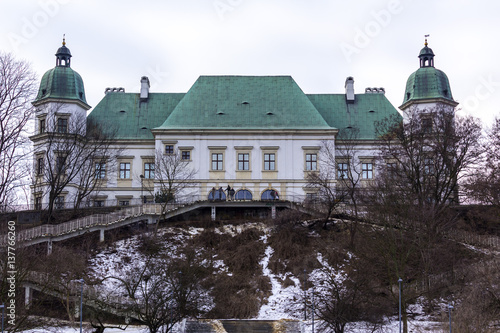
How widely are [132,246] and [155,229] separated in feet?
6.85

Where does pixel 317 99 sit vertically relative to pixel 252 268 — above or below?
above

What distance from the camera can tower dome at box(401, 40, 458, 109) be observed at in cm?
6600

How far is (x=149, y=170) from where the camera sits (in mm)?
67188

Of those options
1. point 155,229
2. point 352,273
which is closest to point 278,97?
point 155,229

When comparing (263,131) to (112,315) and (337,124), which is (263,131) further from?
(112,315)

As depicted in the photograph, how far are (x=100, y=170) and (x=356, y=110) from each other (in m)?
23.1

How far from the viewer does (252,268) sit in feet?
164

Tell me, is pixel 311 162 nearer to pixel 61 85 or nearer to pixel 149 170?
pixel 149 170

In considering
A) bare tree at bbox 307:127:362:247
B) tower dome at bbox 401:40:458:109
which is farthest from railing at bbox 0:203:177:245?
tower dome at bbox 401:40:458:109

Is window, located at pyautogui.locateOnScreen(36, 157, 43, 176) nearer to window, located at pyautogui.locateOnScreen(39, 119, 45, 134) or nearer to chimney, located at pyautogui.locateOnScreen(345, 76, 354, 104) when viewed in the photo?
window, located at pyautogui.locateOnScreen(39, 119, 45, 134)

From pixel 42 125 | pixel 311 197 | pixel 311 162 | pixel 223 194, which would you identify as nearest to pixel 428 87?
pixel 311 162

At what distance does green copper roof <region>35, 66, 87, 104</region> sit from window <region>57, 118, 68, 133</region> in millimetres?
1909

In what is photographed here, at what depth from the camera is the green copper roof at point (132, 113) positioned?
68469 millimetres

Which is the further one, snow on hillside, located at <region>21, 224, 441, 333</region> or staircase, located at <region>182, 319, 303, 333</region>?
snow on hillside, located at <region>21, 224, 441, 333</region>
